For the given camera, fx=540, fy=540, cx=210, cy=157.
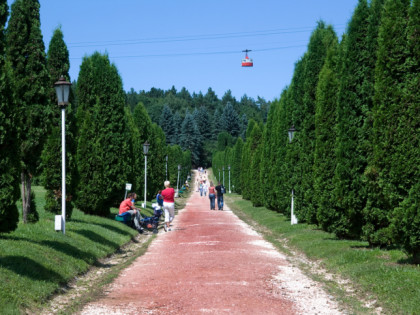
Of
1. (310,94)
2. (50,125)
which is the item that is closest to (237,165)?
(310,94)

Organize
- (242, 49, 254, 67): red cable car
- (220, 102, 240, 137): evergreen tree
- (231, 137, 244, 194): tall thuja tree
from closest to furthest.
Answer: (242, 49, 254, 67): red cable car < (231, 137, 244, 194): tall thuja tree < (220, 102, 240, 137): evergreen tree

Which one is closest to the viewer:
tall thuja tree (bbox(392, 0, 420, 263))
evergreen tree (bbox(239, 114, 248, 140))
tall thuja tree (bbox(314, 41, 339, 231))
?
tall thuja tree (bbox(392, 0, 420, 263))

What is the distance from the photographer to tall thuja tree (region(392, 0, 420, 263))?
374 inches

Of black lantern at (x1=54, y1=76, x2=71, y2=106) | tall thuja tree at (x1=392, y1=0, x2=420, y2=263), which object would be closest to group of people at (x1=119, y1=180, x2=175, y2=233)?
black lantern at (x1=54, y1=76, x2=71, y2=106)

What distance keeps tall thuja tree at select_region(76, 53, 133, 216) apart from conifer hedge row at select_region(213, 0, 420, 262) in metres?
7.25

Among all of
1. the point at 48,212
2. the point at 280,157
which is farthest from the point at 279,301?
the point at 280,157

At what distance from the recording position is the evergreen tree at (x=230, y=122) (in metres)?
152

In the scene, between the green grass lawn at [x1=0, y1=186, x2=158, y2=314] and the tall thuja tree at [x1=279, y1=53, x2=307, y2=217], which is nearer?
the green grass lawn at [x1=0, y1=186, x2=158, y2=314]

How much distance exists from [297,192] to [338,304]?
13.8m

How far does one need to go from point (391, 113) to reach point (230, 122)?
472 ft

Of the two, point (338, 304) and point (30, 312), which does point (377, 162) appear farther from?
point (30, 312)

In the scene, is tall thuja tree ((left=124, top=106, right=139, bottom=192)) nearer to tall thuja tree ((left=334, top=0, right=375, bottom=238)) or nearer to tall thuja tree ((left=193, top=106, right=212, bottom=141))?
tall thuja tree ((left=334, top=0, right=375, bottom=238))

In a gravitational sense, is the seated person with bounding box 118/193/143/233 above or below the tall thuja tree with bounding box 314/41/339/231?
below

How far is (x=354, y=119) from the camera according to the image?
44.7 feet
